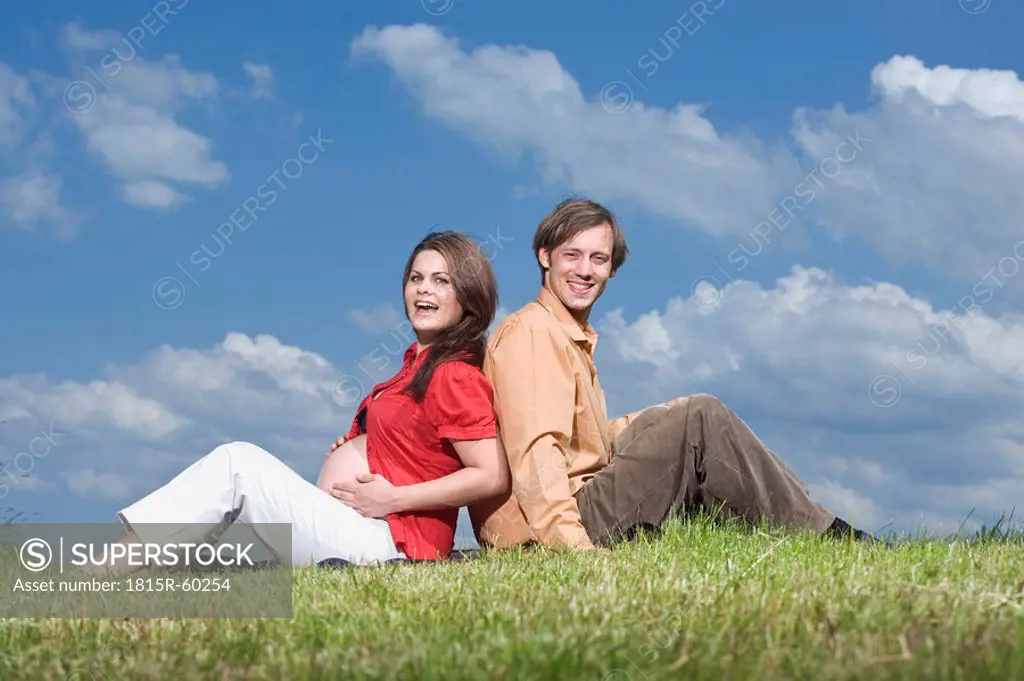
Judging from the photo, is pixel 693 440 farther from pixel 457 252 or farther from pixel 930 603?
pixel 930 603

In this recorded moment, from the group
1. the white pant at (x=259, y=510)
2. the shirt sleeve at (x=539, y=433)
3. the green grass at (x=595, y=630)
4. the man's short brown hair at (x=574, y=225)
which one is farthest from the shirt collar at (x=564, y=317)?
the green grass at (x=595, y=630)

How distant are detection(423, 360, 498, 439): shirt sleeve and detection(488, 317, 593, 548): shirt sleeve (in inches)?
4.6

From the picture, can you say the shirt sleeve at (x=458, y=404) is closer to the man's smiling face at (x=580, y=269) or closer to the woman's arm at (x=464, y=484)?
the woman's arm at (x=464, y=484)

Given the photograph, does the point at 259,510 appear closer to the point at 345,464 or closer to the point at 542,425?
the point at 345,464

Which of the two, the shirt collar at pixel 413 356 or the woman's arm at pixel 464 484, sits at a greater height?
the shirt collar at pixel 413 356

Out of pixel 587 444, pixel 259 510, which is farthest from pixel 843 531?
pixel 259 510

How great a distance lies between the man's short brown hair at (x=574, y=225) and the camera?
7.00 m

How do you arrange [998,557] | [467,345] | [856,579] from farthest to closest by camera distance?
[467,345] < [998,557] < [856,579]

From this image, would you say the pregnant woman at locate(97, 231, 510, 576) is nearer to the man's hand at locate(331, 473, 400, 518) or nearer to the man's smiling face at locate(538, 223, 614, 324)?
the man's hand at locate(331, 473, 400, 518)

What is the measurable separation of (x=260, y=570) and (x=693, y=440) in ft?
9.12

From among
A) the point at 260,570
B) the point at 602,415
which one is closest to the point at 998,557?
the point at 602,415

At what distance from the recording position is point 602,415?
7.14m

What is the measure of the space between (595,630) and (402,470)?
3064 millimetres

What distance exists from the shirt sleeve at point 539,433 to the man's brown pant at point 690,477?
34 cm
